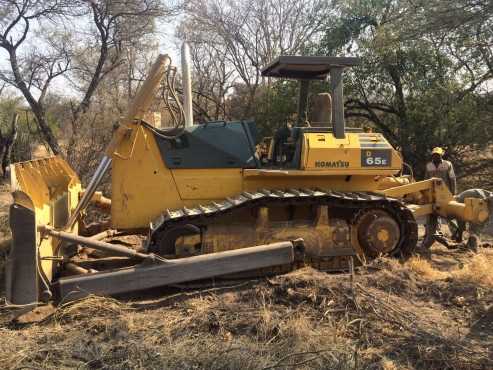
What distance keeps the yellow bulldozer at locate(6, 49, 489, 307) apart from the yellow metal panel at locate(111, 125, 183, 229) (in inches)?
0.5

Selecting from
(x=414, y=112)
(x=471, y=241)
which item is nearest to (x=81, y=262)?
(x=471, y=241)

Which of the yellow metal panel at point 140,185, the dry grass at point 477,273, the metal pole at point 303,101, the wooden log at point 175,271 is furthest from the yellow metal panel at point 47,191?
the dry grass at point 477,273

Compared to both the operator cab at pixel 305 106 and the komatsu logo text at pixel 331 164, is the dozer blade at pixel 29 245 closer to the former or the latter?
the operator cab at pixel 305 106

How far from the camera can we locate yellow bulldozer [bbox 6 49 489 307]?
5.38m

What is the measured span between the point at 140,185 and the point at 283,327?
2.52 m

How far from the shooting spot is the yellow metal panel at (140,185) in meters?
5.79

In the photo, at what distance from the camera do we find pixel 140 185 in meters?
5.81

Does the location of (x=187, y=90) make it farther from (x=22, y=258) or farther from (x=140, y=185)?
(x=22, y=258)

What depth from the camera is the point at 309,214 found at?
19.8 ft

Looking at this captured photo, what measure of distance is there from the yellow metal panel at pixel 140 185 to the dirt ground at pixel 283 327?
3.22 ft

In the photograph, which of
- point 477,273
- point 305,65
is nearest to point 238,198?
point 305,65

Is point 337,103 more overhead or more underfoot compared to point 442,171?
more overhead

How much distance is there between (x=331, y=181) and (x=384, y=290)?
1561 millimetres

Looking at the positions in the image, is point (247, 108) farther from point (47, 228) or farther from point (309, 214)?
point (47, 228)
